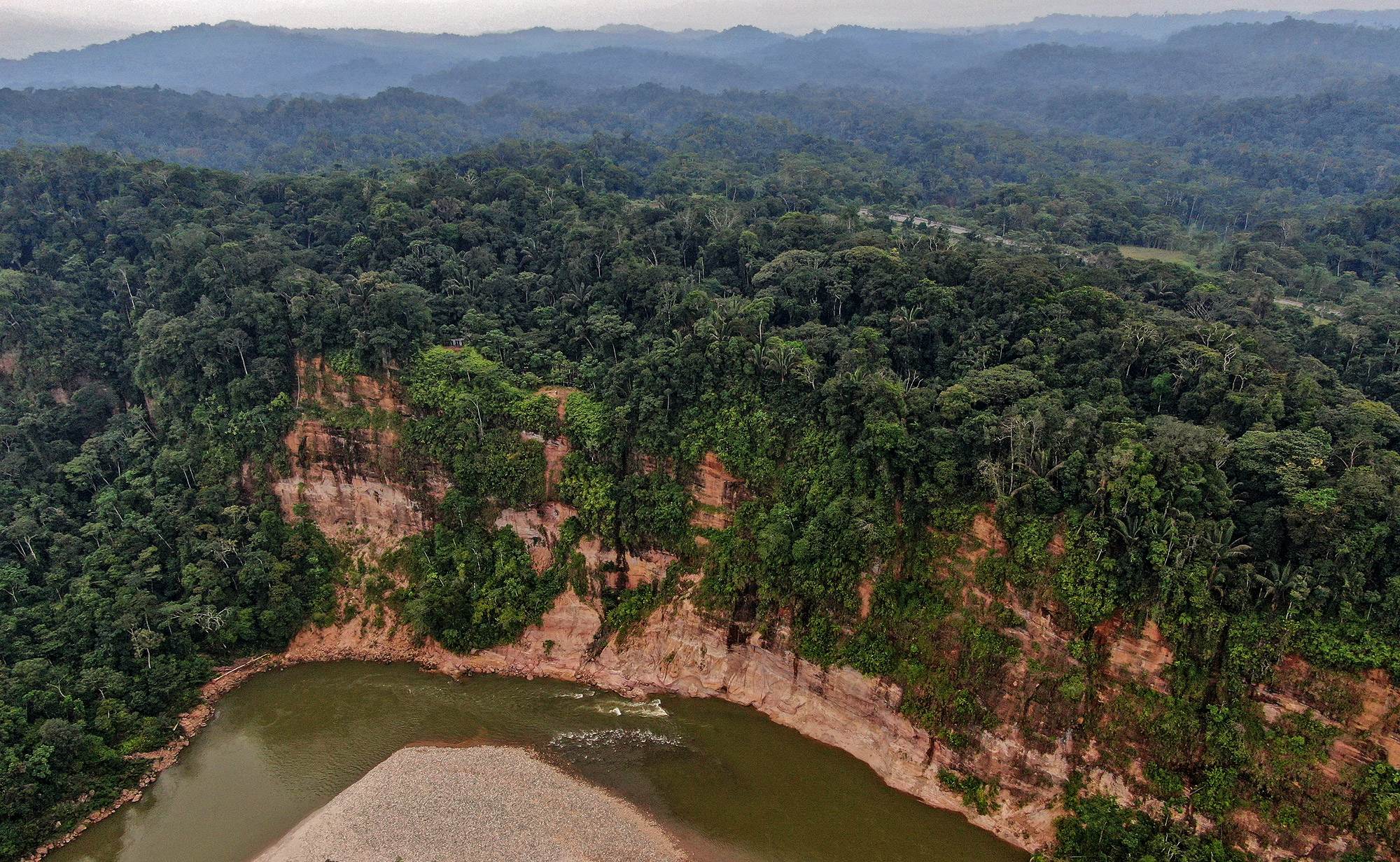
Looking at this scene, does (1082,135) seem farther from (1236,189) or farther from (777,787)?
(777,787)

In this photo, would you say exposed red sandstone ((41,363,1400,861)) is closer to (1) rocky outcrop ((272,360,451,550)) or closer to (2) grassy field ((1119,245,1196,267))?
(1) rocky outcrop ((272,360,451,550))

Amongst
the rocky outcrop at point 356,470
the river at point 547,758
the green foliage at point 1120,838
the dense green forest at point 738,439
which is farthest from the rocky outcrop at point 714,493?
the green foliage at point 1120,838

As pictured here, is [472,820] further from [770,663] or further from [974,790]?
[974,790]

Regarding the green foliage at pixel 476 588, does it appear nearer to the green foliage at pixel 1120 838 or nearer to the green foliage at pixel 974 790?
the green foliage at pixel 974 790

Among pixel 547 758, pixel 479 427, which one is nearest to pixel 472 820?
pixel 547 758

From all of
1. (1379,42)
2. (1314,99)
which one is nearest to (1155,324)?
(1314,99)

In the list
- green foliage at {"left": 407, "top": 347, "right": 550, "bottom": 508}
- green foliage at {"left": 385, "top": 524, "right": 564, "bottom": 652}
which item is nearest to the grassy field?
green foliage at {"left": 407, "top": 347, "right": 550, "bottom": 508}

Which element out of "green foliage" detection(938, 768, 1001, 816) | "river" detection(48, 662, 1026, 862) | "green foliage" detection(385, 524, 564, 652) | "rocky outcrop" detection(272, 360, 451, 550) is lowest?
"river" detection(48, 662, 1026, 862)
